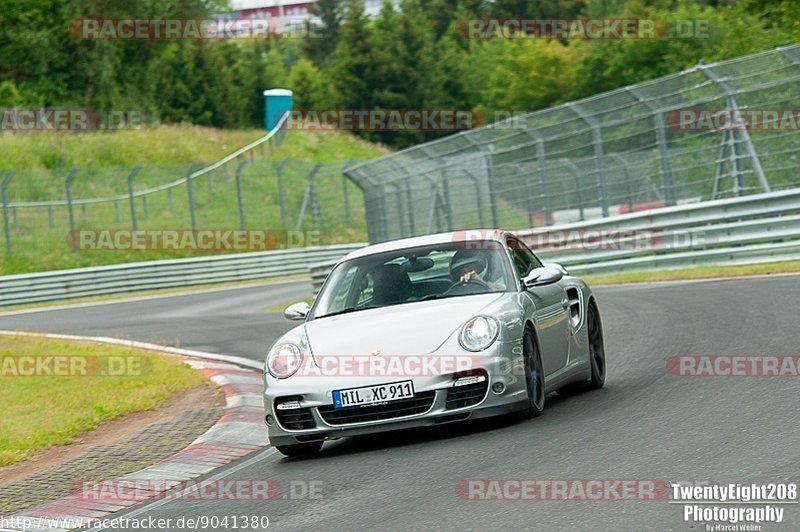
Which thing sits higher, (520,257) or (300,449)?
(520,257)

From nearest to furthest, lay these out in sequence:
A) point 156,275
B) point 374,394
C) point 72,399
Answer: point 374,394
point 72,399
point 156,275

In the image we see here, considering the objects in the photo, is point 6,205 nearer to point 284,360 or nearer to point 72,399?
point 72,399

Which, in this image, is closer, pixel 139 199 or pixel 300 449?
pixel 300 449

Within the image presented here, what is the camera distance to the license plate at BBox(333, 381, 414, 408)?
7.99 m

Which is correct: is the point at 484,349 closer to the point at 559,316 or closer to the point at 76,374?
the point at 559,316

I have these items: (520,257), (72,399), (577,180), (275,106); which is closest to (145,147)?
(275,106)

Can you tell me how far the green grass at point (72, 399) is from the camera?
1034cm

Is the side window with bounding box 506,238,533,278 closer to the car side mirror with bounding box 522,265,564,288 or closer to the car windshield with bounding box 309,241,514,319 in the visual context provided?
the car windshield with bounding box 309,241,514,319

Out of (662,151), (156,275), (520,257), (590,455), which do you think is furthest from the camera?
(156,275)

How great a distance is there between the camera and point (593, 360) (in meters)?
9.84

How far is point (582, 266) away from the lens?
23.6 metres

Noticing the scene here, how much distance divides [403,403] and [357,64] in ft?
270

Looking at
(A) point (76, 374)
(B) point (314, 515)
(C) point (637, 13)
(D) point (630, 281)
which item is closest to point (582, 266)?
(D) point (630, 281)

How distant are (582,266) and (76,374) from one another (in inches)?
448
